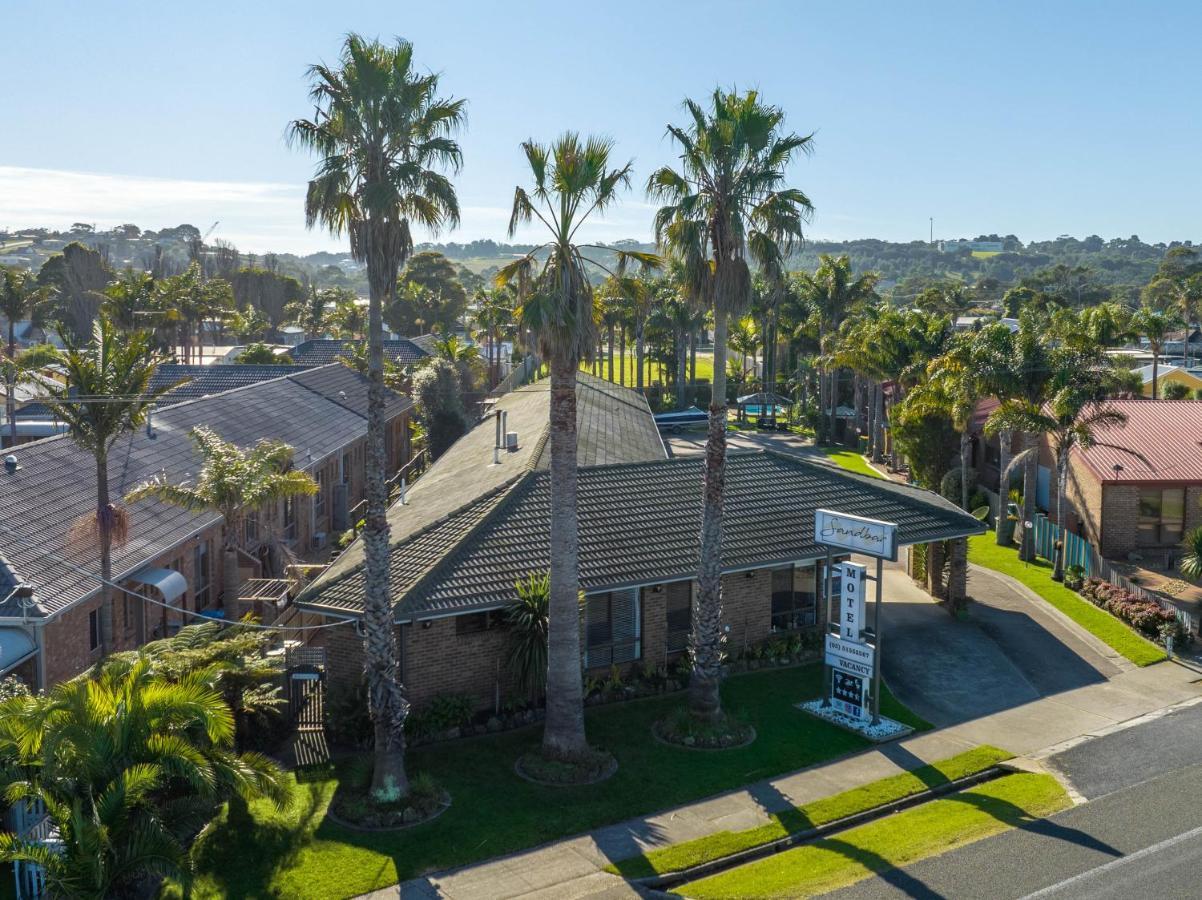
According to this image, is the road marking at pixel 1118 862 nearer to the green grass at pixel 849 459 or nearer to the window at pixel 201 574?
the window at pixel 201 574

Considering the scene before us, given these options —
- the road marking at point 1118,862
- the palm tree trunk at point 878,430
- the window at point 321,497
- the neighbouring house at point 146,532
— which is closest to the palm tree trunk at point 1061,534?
the road marking at point 1118,862

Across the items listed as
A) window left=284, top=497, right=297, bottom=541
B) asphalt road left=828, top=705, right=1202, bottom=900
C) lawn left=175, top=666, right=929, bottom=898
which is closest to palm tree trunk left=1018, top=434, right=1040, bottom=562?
lawn left=175, top=666, right=929, bottom=898

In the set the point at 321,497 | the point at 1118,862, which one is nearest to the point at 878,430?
the point at 321,497

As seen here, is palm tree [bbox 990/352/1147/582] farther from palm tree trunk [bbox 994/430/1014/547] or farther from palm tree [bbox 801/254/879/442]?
palm tree [bbox 801/254/879/442]

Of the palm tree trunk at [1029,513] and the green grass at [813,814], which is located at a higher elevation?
the palm tree trunk at [1029,513]

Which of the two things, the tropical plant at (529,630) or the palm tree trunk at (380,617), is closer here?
the palm tree trunk at (380,617)

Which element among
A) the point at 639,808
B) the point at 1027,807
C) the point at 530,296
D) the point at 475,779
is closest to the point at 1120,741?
the point at 1027,807

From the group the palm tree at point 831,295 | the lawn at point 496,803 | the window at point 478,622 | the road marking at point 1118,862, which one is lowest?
the lawn at point 496,803
